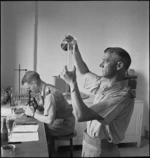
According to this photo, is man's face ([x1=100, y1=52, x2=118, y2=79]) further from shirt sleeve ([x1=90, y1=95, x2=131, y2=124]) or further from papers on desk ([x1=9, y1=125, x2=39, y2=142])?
papers on desk ([x1=9, y1=125, x2=39, y2=142])

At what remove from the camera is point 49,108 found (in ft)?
6.71

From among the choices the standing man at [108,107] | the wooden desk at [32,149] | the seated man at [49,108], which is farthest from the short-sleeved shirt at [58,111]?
the standing man at [108,107]

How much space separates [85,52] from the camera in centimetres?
329

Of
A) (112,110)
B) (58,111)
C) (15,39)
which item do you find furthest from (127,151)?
(15,39)

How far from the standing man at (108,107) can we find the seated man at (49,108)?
0.59m

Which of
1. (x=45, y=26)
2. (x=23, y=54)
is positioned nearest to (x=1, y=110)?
(x=23, y=54)

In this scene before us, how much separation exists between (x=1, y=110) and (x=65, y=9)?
1658mm

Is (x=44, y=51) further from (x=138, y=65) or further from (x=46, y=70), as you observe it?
(x=138, y=65)

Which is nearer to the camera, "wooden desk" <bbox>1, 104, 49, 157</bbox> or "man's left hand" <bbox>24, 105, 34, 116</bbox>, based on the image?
"wooden desk" <bbox>1, 104, 49, 157</bbox>

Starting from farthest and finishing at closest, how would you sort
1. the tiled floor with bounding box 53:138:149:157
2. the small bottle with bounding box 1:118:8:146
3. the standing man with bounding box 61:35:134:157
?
the tiled floor with bounding box 53:138:149:157 < the small bottle with bounding box 1:118:8:146 < the standing man with bounding box 61:35:134:157

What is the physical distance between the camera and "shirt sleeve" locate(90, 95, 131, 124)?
4.34 feet

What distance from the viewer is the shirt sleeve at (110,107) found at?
1322 millimetres

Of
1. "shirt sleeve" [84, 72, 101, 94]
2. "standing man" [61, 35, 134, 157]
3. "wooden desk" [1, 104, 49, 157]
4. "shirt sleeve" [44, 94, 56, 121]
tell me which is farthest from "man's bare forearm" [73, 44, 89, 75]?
"wooden desk" [1, 104, 49, 157]

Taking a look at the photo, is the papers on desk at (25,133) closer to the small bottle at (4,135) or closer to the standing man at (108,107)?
the small bottle at (4,135)
